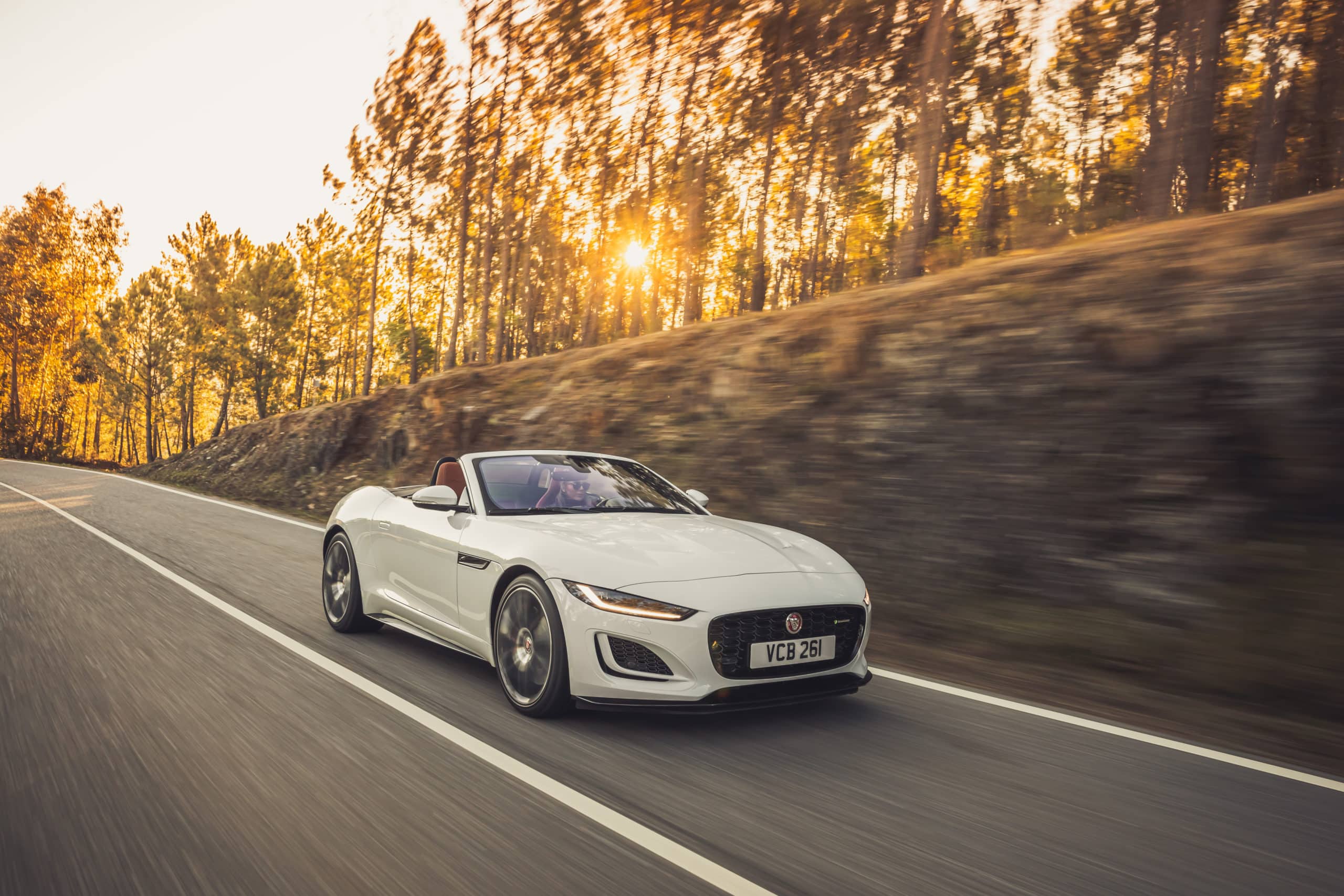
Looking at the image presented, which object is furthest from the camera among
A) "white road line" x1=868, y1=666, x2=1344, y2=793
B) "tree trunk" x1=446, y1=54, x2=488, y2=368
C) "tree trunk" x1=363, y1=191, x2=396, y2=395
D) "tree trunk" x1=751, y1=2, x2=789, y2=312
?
"tree trunk" x1=363, y1=191, x2=396, y2=395

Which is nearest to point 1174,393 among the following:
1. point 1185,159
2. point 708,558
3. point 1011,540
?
point 1011,540

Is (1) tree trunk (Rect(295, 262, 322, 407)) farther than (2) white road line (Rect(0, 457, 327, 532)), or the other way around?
(1) tree trunk (Rect(295, 262, 322, 407))

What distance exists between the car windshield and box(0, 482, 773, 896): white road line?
1195mm

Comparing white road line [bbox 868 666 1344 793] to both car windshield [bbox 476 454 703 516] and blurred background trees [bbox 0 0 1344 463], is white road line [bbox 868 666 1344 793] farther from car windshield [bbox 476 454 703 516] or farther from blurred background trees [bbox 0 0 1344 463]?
blurred background trees [bbox 0 0 1344 463]

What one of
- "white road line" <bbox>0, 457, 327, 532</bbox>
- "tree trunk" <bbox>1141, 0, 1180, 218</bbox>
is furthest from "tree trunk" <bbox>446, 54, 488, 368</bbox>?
"tree trunk" <bbox>1141, 0, 1180, 218</bbox>

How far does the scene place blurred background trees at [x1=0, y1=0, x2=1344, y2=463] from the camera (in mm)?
14523

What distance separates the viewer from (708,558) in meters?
4.41

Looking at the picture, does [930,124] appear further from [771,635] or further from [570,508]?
[771,635]

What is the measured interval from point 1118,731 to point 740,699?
1910 mm

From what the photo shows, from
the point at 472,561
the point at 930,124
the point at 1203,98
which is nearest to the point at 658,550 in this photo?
the point at 472,561

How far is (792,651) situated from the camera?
4.17m

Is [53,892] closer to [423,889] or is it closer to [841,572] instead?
[423,889]

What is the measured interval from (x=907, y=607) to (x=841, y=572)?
9.25 feet

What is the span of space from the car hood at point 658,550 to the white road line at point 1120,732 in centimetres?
105
